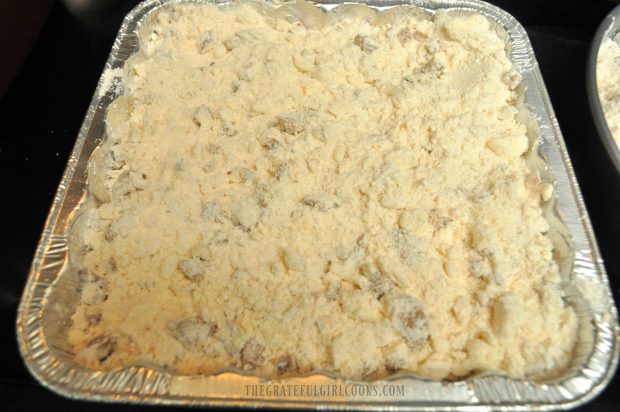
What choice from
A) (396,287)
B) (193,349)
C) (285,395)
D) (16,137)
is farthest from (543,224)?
(16,137)

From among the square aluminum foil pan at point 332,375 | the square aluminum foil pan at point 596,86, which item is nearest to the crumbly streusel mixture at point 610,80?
the square aluminum foil pan at point 596,86

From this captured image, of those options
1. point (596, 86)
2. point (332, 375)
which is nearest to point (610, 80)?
point (596, 86)

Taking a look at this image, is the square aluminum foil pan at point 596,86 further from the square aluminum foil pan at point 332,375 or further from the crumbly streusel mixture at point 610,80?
the square aluminum foil pan at point 332,375

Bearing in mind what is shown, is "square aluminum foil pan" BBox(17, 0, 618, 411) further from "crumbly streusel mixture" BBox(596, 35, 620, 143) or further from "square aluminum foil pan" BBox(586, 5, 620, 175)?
"crumbly streusel mixture" BBox(596, 35, 620, 143)

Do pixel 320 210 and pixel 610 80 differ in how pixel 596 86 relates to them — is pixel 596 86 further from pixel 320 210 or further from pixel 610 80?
pixel 320 210

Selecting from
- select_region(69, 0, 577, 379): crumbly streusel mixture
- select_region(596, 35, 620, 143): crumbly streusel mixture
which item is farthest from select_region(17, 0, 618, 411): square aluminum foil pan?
select_region(596, 35, 620, 143): crumbly streusel mixture

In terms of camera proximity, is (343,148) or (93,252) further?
(343,148)

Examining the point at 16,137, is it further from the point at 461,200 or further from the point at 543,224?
the point at 543,224
